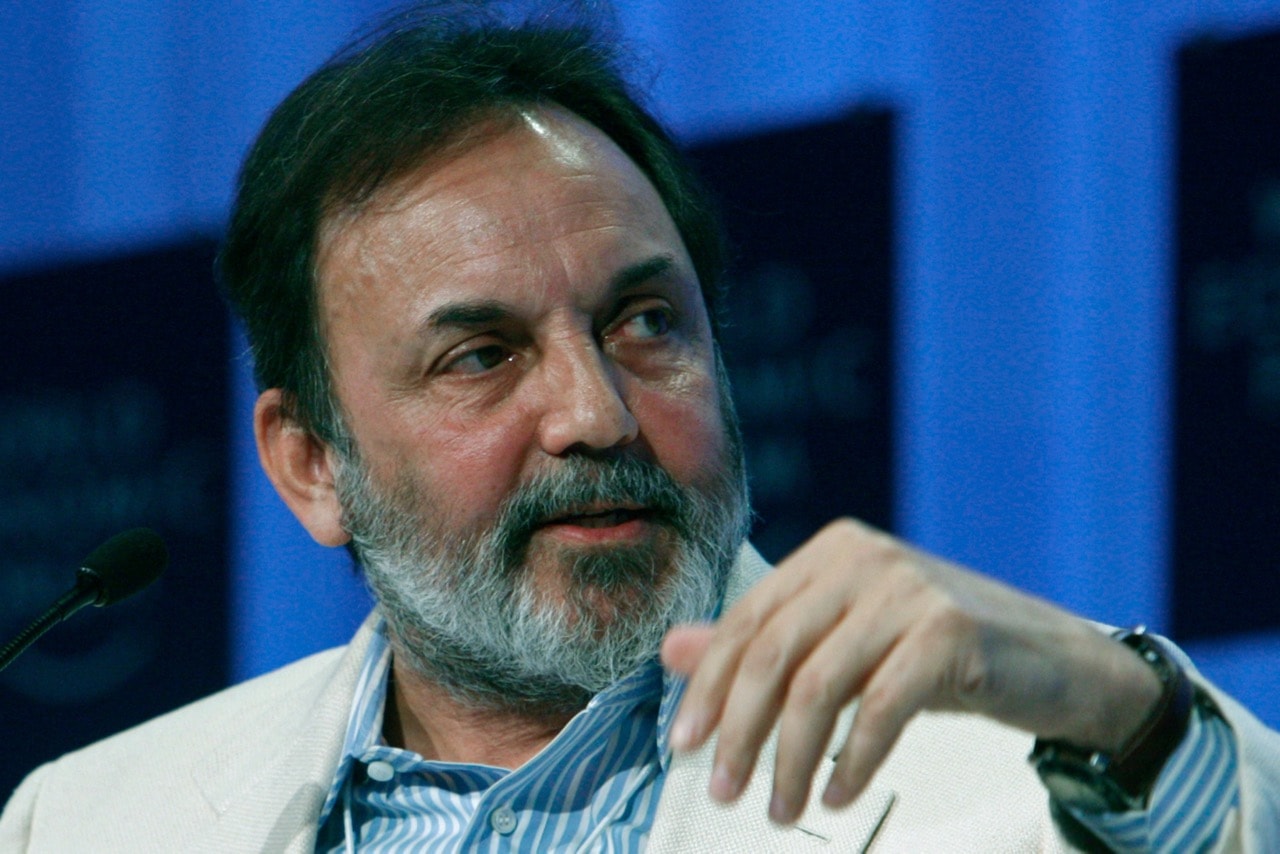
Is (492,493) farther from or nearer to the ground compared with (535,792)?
farther from the ground

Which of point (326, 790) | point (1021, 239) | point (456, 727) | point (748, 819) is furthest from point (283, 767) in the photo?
point (1021, 239)

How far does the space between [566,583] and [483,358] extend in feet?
1.00

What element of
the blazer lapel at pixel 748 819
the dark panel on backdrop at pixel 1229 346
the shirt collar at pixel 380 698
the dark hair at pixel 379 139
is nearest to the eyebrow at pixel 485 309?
the dark hair at pixel 379 139

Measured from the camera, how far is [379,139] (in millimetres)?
2232

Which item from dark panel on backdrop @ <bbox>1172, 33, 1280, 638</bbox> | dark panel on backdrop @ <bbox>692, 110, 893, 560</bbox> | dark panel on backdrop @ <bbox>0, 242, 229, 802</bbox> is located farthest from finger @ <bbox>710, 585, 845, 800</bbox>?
dark panel on backdrop @ <bbox>0, 242, 229, 802</bbox>

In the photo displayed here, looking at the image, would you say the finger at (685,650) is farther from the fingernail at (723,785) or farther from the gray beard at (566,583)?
the gray beard at (566,583)

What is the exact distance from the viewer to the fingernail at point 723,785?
1.20 meters

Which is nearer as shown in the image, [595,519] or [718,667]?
[718,667]

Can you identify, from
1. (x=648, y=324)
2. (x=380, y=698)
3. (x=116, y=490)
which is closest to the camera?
(x=648, y=324)

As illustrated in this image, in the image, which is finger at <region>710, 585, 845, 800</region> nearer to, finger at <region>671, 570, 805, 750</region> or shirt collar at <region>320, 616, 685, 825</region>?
finger at <region>671, 570, 805, 750</region>

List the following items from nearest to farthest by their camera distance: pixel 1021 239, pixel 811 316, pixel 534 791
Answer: pixel 534 791, pixel 1021 239, pixel 811 316

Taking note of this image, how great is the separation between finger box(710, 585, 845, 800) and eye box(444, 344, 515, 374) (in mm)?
936

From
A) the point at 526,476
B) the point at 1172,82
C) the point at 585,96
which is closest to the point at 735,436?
the point at 526,476

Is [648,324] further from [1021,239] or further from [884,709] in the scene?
[884,709]
